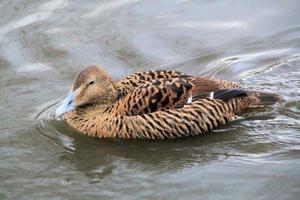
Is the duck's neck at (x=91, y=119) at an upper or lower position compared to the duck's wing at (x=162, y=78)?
lower

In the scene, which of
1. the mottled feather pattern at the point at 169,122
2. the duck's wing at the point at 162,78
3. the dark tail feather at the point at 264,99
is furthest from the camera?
the dark tail feather at the point at 264,99

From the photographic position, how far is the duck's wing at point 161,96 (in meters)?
6.23

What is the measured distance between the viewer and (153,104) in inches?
246

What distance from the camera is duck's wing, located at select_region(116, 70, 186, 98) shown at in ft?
21.5

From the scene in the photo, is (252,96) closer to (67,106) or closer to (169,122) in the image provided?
(169,122)

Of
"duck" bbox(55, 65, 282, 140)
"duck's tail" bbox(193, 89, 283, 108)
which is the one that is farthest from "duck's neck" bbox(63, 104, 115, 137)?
"duck's tail" bbox(193, 89, 283, 108)

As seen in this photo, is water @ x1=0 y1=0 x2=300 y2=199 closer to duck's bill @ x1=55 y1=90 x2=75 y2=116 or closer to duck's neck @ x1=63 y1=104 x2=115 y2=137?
duck's neck @ x1=63 y1=104 x2=115 y2=137

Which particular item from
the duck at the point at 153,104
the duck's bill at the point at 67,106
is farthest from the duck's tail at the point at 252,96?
the duck's bill at the point at 67,106

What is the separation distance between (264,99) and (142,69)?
1856mm

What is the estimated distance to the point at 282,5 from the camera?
916cm

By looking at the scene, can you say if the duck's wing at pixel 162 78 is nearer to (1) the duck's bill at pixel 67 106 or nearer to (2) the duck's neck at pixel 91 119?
(2) the duck's neck at pixel 91 119

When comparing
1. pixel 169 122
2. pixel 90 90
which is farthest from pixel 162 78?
pixel 90 90

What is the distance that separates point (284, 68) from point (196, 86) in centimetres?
153

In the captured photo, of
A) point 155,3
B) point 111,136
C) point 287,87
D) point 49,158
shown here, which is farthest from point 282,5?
point 49,158
